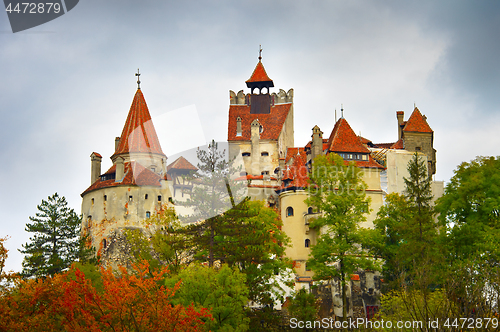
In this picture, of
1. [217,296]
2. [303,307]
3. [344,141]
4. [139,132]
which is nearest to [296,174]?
[344,141]

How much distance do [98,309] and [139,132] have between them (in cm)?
3893

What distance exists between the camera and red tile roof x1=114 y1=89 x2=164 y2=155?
6097cm

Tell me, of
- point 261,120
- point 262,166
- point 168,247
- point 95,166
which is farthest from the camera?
point 261,120

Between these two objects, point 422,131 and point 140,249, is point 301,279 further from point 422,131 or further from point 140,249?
point 422,131

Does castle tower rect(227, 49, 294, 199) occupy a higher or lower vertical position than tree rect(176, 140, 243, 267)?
higher

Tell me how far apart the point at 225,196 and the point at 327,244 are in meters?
7.36

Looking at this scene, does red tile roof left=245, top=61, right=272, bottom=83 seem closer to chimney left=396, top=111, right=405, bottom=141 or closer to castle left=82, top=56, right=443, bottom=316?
castle left=82, top=56, right=443, bottom=316

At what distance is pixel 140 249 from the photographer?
4719cm

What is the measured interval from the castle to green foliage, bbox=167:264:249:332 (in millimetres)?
16470

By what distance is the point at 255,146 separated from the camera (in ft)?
211

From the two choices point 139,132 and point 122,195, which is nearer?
point 122,195

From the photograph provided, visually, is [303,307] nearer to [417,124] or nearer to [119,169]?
[119,169]

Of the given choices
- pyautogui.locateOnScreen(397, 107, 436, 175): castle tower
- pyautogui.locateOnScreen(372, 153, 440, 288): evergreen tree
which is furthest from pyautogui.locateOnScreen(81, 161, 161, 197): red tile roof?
pyautogui.locateOnScreen(397, 107, 436, 175): castle tower

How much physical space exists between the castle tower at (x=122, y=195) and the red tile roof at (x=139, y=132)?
0.31 ft
